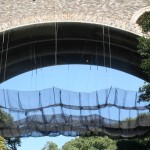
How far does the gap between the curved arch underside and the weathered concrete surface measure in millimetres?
543

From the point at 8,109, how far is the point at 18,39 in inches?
159

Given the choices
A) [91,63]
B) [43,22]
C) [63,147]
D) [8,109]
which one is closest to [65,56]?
[91,63]

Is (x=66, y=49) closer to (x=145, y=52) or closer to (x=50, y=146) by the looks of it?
(x=145, y=52)

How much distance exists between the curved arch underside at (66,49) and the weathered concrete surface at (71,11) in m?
0.54

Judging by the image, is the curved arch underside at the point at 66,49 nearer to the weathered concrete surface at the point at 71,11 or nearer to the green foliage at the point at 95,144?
the weathered concrete surface at the point at 71,11

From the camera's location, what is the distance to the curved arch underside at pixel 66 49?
2036 centimetres

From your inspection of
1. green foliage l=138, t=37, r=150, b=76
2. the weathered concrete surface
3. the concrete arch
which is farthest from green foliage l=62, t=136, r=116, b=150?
green foliage l=138, t=37, r=150, b=76

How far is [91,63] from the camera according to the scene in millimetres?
22156

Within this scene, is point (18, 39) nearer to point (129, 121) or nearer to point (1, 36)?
point (1, 36)

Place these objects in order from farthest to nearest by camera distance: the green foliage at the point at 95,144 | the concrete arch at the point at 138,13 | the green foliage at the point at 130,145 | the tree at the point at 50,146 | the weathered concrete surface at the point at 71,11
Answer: the tree at the point at 50,146, the green foliage at the point at 95,144, the green foliage at the point at 130,145, the weathered concrete surface at the point at 71,11, the concrete arch at the point at 138,13

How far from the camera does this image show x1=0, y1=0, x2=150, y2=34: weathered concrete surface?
1952 centimetres

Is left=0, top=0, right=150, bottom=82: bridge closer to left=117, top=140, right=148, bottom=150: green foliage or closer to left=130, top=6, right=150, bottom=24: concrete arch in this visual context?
left=130, top=6, right=150, bottom=24: concrete arch

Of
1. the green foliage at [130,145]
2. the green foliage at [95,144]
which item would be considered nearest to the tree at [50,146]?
the green foliage at [95,144]

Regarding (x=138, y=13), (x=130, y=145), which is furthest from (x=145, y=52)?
(x=130, y=145)
